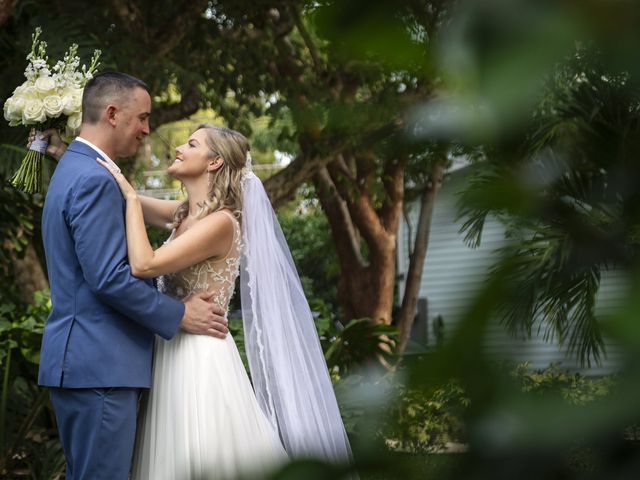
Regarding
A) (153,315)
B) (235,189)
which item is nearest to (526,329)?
(153,315)

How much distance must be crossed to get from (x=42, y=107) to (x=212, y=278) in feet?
2.90

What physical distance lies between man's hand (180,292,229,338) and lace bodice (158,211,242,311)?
41mm

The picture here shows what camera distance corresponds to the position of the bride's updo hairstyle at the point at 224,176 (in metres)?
3.89

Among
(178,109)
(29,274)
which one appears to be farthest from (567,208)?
(178,109)

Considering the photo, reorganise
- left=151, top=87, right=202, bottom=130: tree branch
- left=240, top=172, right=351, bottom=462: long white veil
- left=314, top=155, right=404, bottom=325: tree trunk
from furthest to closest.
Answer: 1. left=314, top=155, right=404, bottom=325: tree trunk
2. left=151, top=87, right=202, bottom=130: tree branch
3. left=240, top=172, right=351, bottom=462: long white veil

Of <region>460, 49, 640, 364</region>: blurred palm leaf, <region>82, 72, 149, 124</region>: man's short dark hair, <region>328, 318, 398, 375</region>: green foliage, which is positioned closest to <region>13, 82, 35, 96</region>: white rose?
<region>82, 72, 149, 124</region>: man's short dark hair

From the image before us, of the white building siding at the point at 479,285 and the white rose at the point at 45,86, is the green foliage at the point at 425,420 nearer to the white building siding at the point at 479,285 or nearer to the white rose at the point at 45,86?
the white building siding at the point at 479,285

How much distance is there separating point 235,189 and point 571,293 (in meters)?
3.53

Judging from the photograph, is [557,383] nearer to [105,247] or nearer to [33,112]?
[105,247]

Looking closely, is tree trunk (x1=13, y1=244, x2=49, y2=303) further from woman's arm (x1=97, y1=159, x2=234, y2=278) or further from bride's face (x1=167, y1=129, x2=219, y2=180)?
woman's arm (x1=97, y1=159, x2=234, y2=278)

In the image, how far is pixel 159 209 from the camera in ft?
13.8

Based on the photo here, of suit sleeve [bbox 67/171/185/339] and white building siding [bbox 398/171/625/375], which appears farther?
suit sleeve [bbox 67/171/185/339]

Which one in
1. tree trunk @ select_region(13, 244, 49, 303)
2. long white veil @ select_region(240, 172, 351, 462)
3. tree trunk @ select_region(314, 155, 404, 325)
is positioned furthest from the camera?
tree trunk @ select_region(314, 155, 404, 325)

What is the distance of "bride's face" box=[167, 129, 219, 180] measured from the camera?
3910 mm
